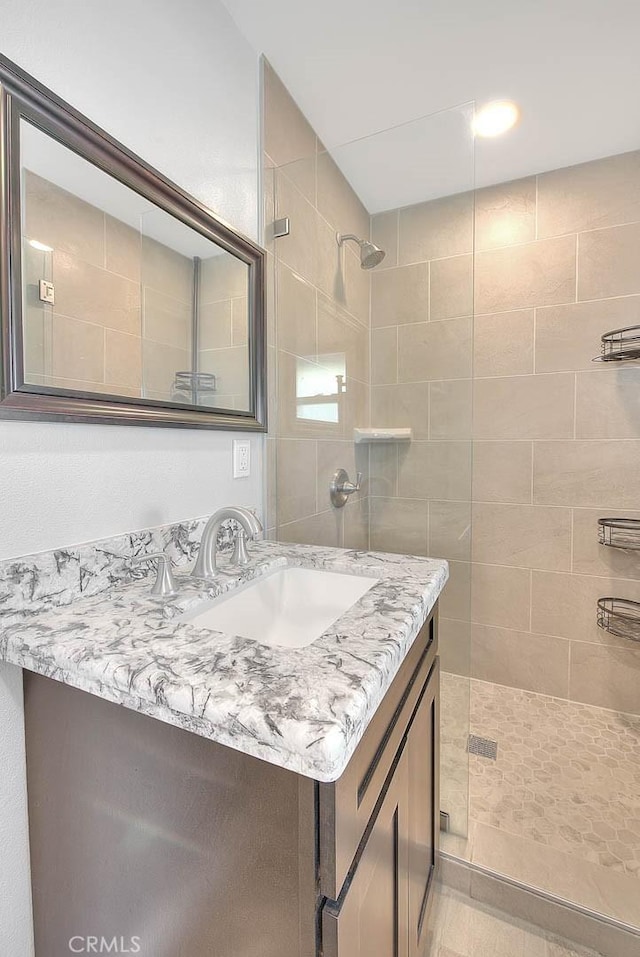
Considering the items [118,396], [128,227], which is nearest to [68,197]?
[128,227]

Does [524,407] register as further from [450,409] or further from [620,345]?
[450,409]

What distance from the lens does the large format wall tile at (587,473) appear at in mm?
1836

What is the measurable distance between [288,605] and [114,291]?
0.76 m

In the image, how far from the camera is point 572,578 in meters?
1.94

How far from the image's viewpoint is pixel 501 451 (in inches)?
80.6

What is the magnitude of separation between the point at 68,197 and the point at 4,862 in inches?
44.2

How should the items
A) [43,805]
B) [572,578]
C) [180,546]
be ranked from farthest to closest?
[572,578]
[180,546]
[43,805]

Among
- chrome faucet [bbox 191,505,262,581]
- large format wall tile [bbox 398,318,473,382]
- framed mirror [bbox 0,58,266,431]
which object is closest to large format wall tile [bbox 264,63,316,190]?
framed mirror [bbox 0,58,266,431]

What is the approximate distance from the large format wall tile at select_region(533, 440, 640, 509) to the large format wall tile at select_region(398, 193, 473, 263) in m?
0.95

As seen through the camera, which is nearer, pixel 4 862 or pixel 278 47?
pixel 4 862

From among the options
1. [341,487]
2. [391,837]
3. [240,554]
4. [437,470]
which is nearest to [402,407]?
[437,470]

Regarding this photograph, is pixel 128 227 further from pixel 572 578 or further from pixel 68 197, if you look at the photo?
pixel 572 578

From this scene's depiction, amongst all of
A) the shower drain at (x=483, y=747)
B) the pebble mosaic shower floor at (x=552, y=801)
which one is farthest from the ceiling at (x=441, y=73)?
the shower drain at (x=483, y=747)

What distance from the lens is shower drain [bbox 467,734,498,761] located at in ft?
5.30
